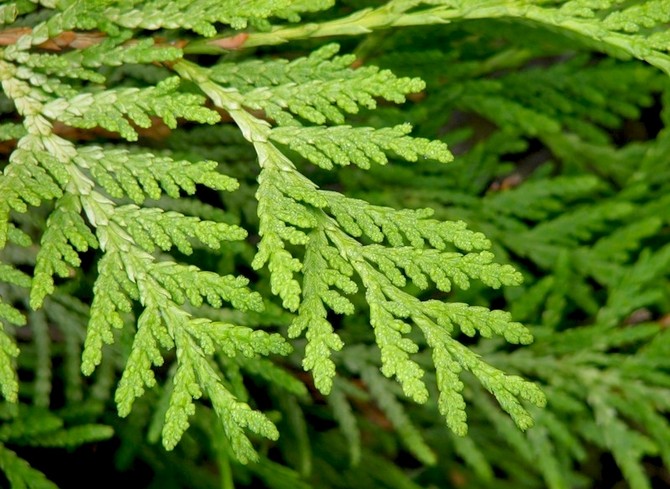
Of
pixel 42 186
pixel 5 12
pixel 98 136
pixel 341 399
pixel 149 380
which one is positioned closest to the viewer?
pixel 149 380

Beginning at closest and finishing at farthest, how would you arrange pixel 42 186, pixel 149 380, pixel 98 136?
pixel 149 380, pixel 42 186, pixel 98 136

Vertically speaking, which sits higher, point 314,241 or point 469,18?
point 469,18

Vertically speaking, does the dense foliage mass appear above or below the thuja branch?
below

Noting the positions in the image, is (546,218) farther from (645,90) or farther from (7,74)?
(7,74)

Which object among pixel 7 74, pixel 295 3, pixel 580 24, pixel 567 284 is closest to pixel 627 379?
pixel 567 284

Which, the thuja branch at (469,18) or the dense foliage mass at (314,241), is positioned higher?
the thuja branch at (469,18)

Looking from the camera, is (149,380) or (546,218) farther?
(546,218)

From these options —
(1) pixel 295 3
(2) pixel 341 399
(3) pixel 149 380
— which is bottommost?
(2) pixel 341 399

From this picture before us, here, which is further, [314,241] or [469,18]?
[469,18]
